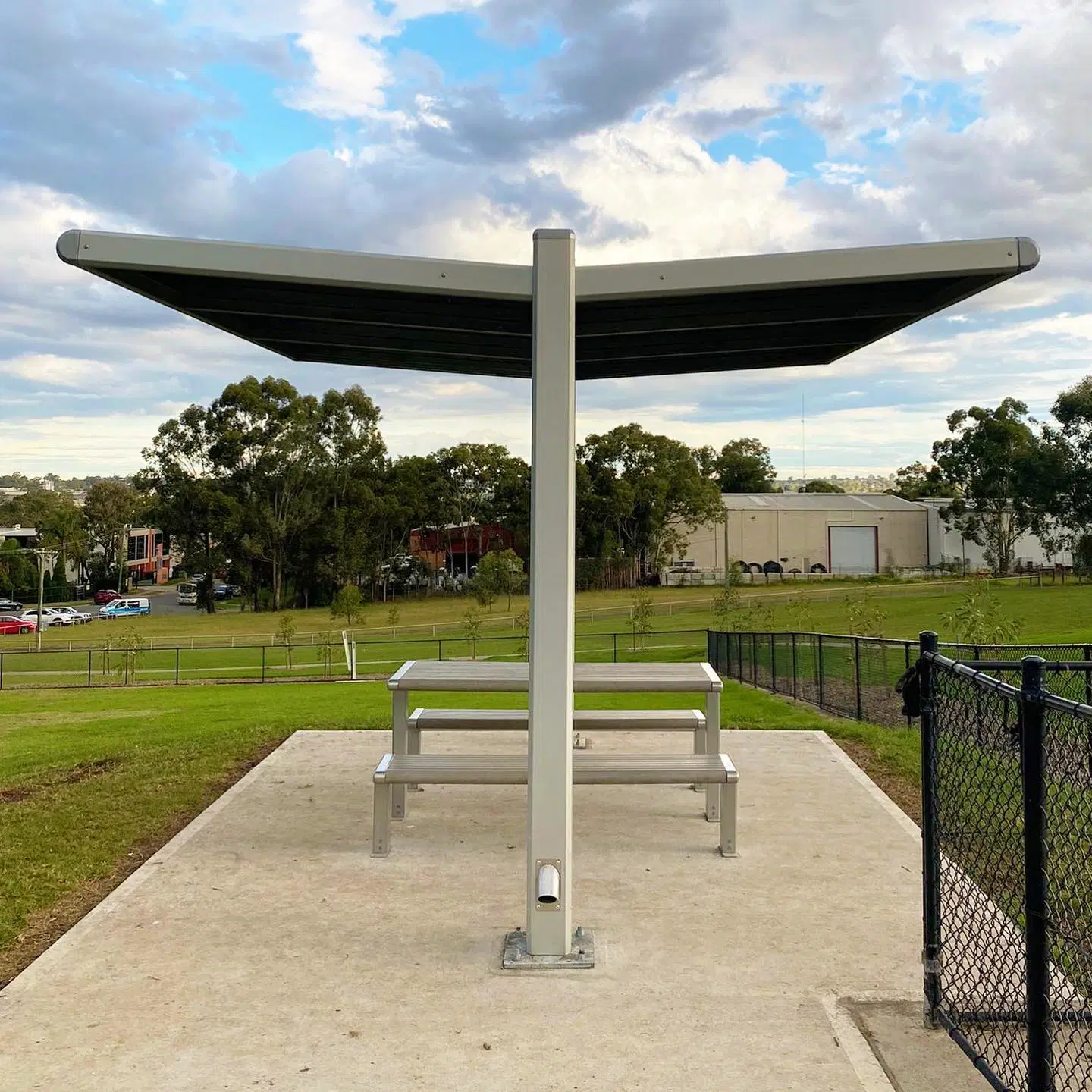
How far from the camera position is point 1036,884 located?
2795 millimetres

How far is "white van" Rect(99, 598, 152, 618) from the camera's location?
68688mm

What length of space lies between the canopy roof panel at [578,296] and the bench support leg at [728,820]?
2527 millimetres

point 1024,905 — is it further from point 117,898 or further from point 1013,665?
point 117,898

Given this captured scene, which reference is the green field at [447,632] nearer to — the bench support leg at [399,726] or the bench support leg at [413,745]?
the bench support leg at [413,745]

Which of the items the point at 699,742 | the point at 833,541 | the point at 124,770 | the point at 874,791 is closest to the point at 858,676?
the point at 874,791

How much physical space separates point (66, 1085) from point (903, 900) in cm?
365

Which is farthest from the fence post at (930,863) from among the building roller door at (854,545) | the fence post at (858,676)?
the building roller door at (854,545)

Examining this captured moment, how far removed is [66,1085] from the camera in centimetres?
320

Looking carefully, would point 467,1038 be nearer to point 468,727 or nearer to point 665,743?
point 468,727

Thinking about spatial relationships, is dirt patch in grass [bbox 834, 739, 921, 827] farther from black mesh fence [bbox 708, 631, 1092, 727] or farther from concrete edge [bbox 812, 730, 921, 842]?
black mesh fence [bbox 708, 631, 1092, 727]

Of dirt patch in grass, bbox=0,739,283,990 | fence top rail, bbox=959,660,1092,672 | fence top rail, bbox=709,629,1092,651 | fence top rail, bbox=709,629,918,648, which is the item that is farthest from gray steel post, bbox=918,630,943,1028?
fence top rail, bbox=709,629,918,648

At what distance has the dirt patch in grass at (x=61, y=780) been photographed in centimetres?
740

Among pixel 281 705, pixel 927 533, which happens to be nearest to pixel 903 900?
pixel 281 705

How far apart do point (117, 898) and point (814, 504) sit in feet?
243
